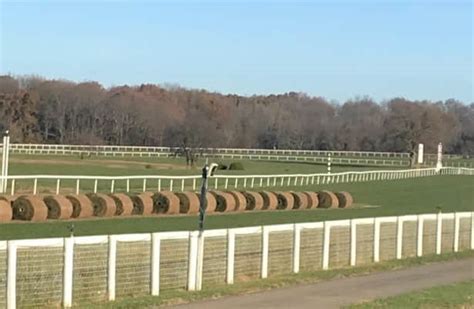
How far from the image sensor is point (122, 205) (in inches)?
1236

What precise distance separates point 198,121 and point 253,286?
106 metres

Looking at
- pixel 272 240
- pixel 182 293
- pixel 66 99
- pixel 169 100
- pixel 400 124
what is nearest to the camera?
pixel 182 293

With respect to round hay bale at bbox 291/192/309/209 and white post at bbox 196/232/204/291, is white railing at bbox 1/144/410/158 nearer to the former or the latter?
round hay bale at bbox 291/192/309/209

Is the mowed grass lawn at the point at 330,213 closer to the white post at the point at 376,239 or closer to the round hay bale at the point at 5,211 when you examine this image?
the round hay bale at the point at 5,211

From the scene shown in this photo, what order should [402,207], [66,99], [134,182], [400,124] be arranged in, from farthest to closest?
[66,99]
[400,124]
[134,182]
[402,207]

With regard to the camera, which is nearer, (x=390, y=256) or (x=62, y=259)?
(x=62, y=259)

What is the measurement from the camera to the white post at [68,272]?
12445 mm

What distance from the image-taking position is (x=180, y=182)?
49406 millimetres

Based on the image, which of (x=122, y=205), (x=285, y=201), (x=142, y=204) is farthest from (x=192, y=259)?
(x=285, y=201)

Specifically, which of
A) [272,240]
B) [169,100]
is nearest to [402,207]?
[272,240]

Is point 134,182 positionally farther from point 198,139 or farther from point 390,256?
point 198,139

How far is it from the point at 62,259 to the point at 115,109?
133 metres

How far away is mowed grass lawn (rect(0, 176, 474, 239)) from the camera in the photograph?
25375mm

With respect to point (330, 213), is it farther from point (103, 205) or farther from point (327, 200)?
point (103, 205)
